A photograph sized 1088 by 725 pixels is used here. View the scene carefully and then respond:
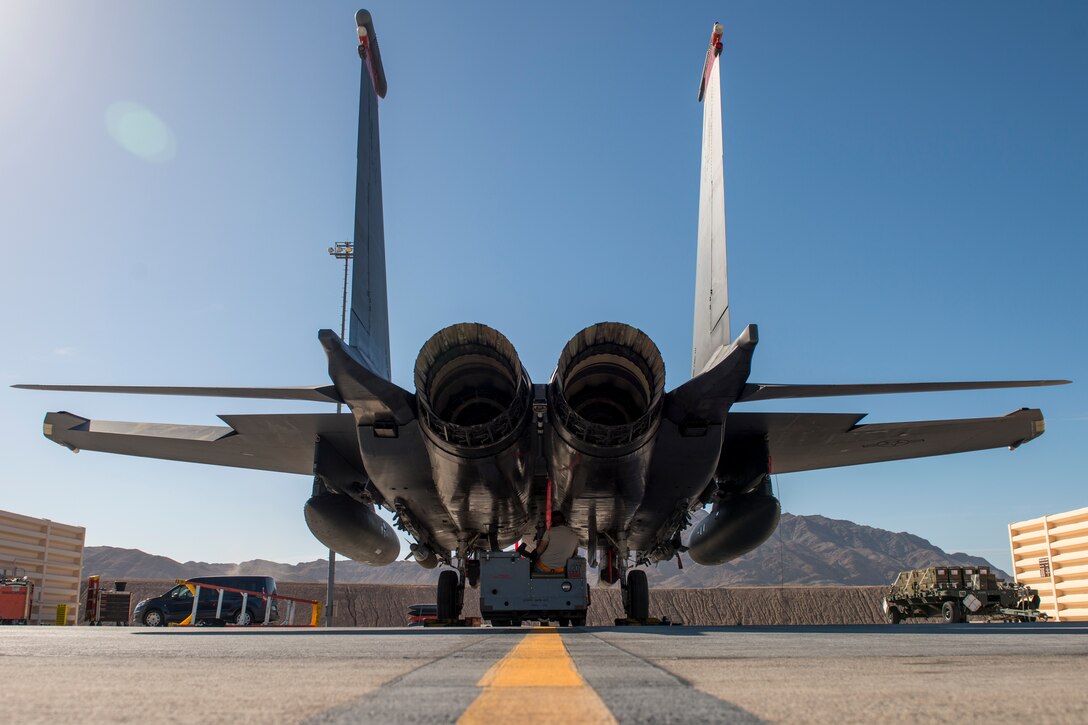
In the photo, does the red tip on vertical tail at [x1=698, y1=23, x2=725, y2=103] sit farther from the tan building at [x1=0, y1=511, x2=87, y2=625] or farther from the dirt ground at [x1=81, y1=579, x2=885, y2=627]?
the dirt ground at [x1=81, y1=579, x2=885, y2=627]

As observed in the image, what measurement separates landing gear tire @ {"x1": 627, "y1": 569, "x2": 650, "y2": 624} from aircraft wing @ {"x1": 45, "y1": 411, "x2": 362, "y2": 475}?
14.4 feet

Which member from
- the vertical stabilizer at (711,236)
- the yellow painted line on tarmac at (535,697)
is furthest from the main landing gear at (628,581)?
the yellow painted line on tarmac at (535,697)

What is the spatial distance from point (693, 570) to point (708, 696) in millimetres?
148060

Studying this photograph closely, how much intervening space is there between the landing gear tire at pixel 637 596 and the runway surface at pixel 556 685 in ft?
25.0

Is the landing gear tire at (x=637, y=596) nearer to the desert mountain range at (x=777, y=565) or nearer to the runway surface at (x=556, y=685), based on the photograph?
the runway surface at (x=556, y=685)

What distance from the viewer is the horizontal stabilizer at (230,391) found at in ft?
24.7

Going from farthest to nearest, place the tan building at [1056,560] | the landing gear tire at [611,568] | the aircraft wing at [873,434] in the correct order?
the tan building at [1056,560]
the landing gear tire at [611,568]
the aircraft wing at [873,434]

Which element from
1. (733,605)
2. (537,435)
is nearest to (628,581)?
(537,435)

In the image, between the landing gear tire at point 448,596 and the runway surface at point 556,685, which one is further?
the landing gear tire at point 448,596

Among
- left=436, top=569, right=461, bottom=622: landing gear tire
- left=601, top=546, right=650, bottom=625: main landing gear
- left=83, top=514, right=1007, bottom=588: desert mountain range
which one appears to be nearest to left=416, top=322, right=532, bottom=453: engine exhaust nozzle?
left=601, top=546, right=650, bottom=625: main landing gear

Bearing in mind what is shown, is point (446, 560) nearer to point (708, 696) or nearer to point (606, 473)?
point (606, 473)

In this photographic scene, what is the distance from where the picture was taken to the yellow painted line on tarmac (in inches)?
72.4

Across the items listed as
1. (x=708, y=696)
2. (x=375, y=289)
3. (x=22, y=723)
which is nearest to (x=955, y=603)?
(x=375, y=289)

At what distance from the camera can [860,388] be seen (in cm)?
778
